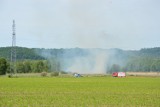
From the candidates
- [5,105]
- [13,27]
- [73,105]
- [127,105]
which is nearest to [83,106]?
[73,105]

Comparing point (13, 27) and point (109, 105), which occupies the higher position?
point (13, 27)

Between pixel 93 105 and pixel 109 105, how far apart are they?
1066 millimetres

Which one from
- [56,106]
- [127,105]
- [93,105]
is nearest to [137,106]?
[127,105]

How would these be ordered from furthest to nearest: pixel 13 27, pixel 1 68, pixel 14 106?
pixel 1 68 < pixel 13 27 < pixel 14 106

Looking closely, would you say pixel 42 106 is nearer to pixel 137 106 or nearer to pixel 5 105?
pixel 5 105

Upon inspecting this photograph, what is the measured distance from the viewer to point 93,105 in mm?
26484

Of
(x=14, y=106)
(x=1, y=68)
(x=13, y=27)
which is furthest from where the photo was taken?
(x=1, y=68)

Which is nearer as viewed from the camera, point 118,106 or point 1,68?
point 118,106

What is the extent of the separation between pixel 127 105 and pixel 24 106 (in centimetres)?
673

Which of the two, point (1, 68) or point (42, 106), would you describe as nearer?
point (42, 106)

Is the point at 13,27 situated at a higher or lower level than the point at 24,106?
higher

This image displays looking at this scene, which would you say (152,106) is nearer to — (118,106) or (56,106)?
(118,106)

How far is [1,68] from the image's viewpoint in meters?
177

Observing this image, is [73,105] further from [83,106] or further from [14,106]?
[14,106]
